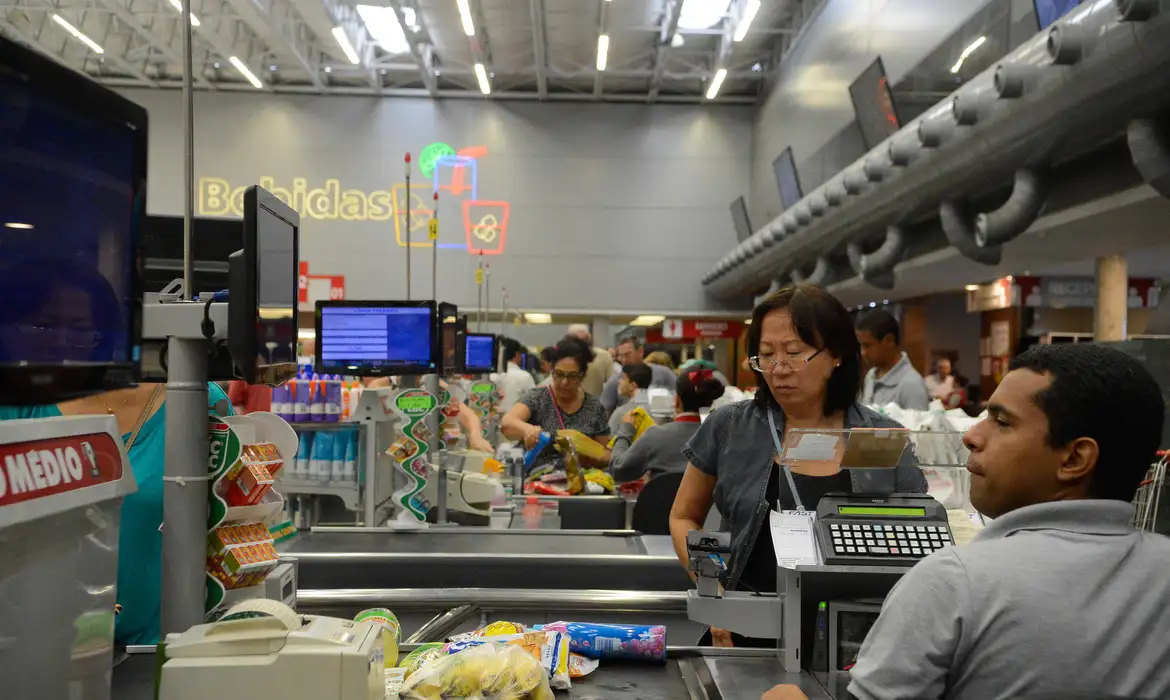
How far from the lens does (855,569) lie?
1.64 metres

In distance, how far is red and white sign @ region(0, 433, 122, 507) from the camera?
0.91 metres

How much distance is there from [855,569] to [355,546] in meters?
2.07

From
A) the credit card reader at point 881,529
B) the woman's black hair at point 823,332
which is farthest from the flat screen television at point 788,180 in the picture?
the credit card reader at point 881,529

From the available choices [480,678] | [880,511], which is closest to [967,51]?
[880,511]

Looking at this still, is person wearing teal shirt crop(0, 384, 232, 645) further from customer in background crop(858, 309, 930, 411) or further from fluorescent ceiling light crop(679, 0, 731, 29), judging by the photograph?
fluorescent ceiling light crop(679, 0, 731, 29)

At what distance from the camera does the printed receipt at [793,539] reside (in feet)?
5.54

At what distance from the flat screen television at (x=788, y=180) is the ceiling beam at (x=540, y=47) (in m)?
4.19

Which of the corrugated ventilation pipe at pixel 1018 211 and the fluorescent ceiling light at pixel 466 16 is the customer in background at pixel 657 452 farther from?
the fluorescent ceiling light at pixel 466 16

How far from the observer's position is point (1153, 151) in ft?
14.9

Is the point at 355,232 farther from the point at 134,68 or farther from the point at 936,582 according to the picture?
the point at 936,582

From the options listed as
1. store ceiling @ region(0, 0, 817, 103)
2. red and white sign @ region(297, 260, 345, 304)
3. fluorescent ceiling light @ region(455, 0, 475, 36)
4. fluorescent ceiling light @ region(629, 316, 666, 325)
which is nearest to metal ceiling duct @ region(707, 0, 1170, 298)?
store ceiling @ region(0, 0, 817, 103)

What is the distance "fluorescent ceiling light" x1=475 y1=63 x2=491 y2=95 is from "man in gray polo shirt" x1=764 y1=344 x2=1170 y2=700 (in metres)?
15.4

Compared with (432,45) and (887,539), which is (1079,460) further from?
(432,45)

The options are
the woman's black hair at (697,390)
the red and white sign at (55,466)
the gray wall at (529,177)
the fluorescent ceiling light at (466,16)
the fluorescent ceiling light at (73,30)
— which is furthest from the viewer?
the gray wall at (529,177)
